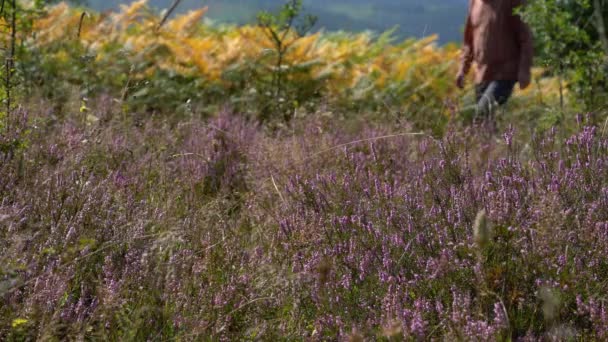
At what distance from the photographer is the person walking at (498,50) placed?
6.43m

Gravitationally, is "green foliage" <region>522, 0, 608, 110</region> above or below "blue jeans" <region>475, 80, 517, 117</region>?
above

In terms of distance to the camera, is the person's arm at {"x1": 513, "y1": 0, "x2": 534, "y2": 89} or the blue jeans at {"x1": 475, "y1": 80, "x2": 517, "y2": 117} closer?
the person's arm at {"x1": 513, "y1": 0, "x2": 534, "y2": 89}

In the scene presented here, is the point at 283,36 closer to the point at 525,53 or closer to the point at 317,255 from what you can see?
the point at 525,53

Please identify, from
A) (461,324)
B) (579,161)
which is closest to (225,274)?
(461,324)

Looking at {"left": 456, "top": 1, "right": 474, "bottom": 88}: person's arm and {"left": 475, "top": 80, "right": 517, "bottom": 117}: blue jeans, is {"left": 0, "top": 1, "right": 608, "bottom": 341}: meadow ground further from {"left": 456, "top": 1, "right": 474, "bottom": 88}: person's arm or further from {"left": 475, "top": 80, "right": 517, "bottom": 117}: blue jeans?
{"left": 456, "top": 1, "right": 474, "bottom": 88}: person's arm

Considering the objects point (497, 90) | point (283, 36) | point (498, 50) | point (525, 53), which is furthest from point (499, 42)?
point (283, 36)

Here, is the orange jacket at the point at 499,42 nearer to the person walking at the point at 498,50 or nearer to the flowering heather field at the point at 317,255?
the person walking at the point at 498,50

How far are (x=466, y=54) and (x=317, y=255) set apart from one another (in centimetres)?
455

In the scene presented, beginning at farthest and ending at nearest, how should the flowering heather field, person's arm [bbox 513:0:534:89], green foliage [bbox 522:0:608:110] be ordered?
person's arm [bbox 513:0:534:89]
green foliage [bbox 522:0:608:110]
the flowering heather field

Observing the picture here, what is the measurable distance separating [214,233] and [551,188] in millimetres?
1279

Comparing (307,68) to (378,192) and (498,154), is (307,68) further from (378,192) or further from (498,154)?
(378,192)

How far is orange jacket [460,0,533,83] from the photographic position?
21.2ft

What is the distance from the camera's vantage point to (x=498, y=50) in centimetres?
655

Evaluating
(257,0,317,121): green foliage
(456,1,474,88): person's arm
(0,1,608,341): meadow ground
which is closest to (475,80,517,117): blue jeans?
(456,1,474,88): person's arm
